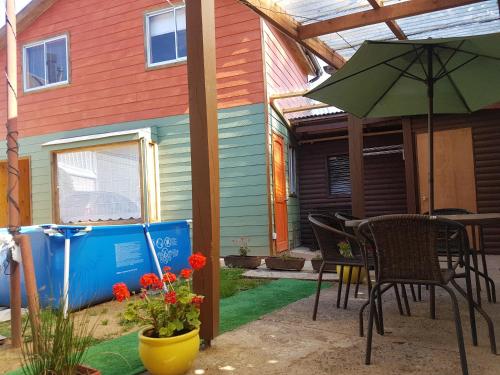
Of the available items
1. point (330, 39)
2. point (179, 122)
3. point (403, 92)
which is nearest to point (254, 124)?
point (179, 122)

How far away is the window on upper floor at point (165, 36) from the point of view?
7.71m

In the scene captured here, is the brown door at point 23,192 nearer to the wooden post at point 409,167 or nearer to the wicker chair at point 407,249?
the wooden post at point 409,167

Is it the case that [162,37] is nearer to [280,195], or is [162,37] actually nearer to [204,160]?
[280,195]

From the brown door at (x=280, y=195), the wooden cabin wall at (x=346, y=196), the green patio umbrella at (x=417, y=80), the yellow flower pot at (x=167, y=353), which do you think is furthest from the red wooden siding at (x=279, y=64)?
the yellow flower pot at (x=167, y=353)

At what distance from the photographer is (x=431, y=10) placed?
14.2ft

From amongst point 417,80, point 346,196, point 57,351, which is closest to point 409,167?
point 346,196

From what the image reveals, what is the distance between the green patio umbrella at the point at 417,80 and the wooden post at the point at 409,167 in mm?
3253

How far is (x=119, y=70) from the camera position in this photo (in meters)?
8.09

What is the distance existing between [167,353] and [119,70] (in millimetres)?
6970

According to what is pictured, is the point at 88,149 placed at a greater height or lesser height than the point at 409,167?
greater

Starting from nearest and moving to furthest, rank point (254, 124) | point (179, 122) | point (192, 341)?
point (192, 341) < point (254, 124) < point (179, 122)

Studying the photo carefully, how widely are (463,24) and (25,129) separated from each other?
816 centimetres

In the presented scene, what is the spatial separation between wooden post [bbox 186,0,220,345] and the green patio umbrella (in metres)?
1.20

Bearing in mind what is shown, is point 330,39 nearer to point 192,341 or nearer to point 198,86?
point 198,86
